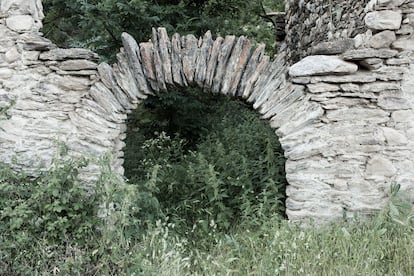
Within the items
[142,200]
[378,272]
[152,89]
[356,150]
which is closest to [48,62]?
[152,89]

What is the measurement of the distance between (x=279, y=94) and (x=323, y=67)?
0.44m

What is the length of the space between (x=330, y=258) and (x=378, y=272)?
0.36 metres

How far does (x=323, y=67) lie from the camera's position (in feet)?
13.2

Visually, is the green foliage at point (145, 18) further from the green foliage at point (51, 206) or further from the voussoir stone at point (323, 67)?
the green foliage at point (51, 206)

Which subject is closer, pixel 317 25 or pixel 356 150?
pixel 356 150

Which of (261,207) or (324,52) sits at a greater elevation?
(324,52)

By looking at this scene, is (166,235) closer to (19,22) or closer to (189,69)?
(189,69)

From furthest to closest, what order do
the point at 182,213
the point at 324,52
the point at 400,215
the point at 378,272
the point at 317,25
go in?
the point at 317,25 < the point at 182,213 < the point at 324,52 < the point at 400,215 < the point at 378,272

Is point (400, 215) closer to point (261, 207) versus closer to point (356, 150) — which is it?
point (356, 150)

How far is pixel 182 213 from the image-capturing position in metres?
4.92

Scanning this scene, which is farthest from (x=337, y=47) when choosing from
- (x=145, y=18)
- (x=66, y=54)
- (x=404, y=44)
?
A: (x=145, y=18)

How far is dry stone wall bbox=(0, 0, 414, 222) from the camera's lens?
4051mm

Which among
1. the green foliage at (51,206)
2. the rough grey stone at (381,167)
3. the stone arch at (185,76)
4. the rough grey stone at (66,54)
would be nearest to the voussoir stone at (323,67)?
the stone arch at (185,76)

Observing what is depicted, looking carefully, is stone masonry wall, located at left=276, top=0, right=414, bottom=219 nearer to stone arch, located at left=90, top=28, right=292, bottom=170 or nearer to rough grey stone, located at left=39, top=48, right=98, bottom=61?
stone arch, located at left=90, top=28, right=292, bottom=170
